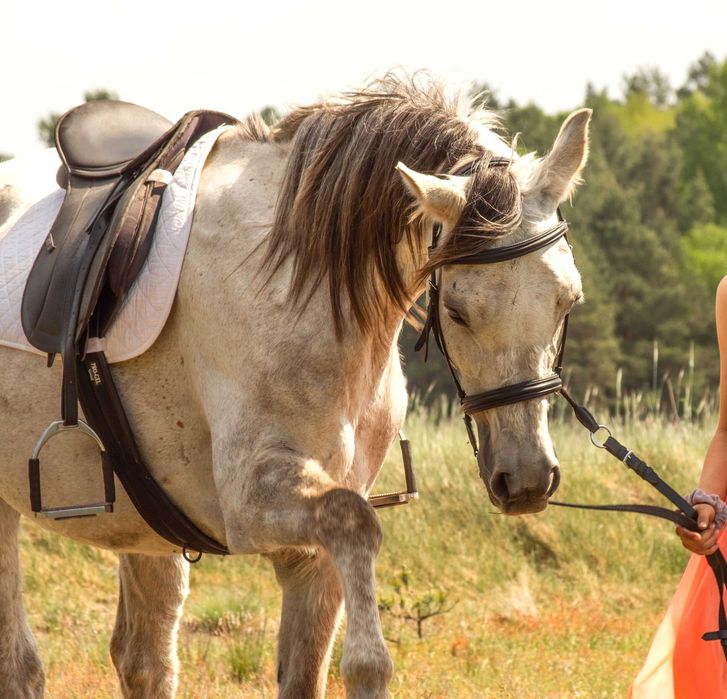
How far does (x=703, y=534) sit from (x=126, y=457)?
5.93ft

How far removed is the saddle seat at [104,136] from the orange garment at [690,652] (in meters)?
2.36

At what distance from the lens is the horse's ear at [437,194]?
332 centimetres

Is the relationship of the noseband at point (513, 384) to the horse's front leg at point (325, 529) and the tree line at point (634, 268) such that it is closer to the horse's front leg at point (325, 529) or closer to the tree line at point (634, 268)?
the horse's front leg at point (325, 529)

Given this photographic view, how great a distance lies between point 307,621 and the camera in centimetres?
401

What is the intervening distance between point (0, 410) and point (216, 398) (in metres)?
0.96

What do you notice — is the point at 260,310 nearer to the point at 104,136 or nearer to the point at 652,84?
the point at 104,136

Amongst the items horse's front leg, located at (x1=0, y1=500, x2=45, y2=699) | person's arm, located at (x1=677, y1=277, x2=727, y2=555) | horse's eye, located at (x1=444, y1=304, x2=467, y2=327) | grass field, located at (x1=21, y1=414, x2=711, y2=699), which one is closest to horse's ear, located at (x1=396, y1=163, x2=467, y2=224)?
horse's eye, located at (x1=444, y1=304, x2=467, y2=327)

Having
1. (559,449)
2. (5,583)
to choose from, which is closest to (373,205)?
(5,583)

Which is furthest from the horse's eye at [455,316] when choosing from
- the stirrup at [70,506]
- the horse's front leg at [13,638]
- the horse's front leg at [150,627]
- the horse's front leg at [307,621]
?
the horse's front leg at [13,638]

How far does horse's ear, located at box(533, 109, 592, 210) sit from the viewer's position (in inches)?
141

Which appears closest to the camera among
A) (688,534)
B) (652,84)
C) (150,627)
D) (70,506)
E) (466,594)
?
(688,534)

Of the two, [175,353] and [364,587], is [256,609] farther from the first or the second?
[364,587]

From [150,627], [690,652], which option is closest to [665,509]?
[690,652]

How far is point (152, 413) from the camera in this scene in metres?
3.99
